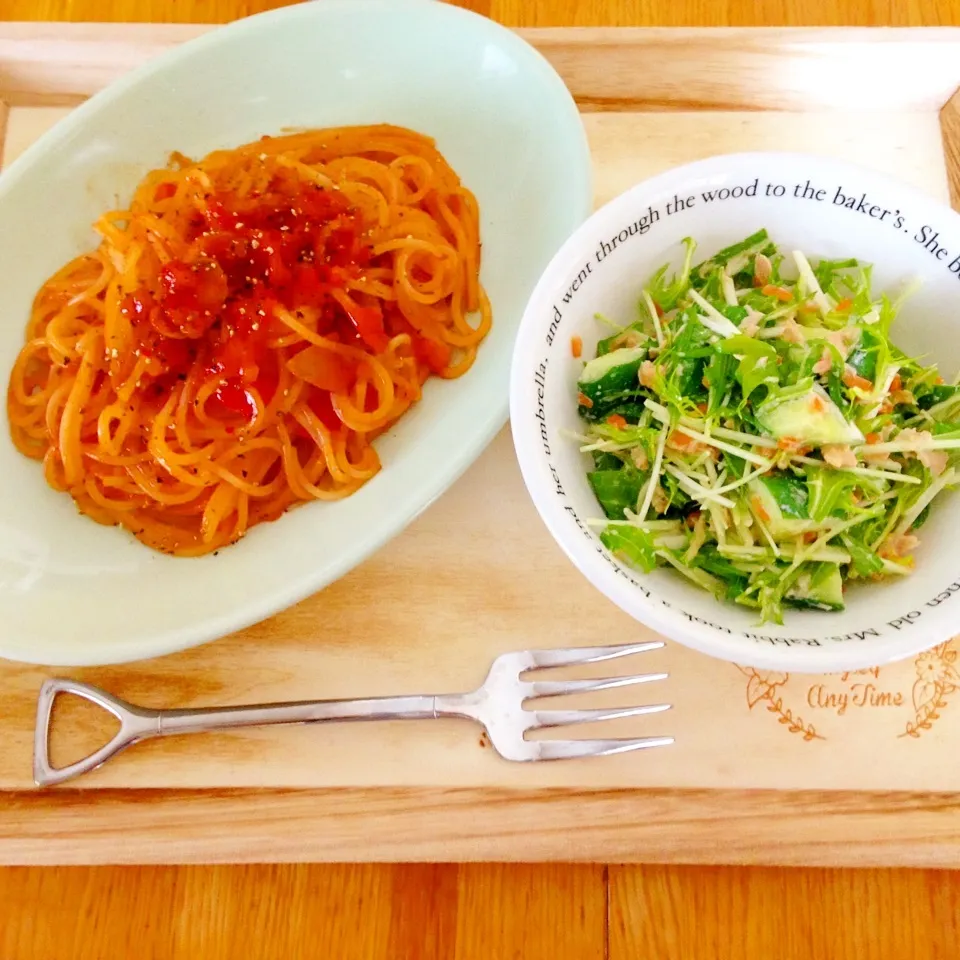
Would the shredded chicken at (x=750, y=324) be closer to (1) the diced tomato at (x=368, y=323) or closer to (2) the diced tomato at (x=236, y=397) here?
(1) the diced tomato at (x=368, y=323)

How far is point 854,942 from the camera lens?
4.33ft

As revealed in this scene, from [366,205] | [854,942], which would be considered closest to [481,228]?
[366,205]

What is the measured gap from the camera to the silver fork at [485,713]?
1309mm

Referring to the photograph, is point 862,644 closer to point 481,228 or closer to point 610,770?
point 610,770

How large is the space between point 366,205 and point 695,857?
1.31 meters

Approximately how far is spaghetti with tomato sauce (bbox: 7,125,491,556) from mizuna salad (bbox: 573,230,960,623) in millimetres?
477

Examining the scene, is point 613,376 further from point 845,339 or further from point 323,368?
point 323,368

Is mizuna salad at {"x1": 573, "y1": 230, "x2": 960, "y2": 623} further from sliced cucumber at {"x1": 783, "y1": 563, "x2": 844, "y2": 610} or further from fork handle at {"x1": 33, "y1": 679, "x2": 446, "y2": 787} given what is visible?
fork handle at {"x1": 33, "y1": 679, "x2": 446, "y2": 787}

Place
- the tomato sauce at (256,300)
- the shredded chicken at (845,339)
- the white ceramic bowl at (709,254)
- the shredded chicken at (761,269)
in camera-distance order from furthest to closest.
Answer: the tomato sauce at (256,300) → the shredded chicken at (761,269) → the shredded chicken at (845,339) → the white ceramic bowl at (709,254)

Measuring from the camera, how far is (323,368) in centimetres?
153

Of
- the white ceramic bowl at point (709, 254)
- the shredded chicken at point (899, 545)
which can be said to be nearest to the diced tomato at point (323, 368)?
the white ceramic bowl at point (709, 254)

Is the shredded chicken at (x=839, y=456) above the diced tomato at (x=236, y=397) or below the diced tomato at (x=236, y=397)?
above

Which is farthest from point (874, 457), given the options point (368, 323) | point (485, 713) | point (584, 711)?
point (368, 323)

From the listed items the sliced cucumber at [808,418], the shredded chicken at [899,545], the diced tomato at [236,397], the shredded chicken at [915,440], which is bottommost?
the diced tomato at [236,397]
